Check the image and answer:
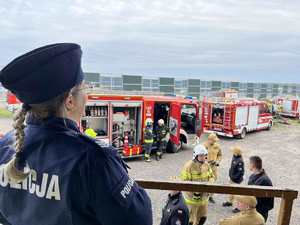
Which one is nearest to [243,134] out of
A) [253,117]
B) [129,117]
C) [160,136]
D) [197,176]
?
[253,117]

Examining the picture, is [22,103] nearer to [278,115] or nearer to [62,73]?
[62,73]

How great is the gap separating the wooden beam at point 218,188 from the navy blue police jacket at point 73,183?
1216 mm

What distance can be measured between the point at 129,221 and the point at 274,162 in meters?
12.6

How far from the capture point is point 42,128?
47.4 inches

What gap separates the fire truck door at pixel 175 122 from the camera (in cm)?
1272

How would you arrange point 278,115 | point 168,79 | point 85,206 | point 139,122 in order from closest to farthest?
point 85,206 < point 139,122 < point 168,79 < point 278,115

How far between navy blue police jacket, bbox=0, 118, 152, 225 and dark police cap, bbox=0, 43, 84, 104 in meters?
0.11

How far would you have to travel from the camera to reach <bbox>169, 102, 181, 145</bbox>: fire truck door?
12716 millimetres

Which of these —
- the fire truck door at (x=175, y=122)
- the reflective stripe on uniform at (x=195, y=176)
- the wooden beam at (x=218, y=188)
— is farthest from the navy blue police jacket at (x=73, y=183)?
the fire truck door at (x=175, y=122)

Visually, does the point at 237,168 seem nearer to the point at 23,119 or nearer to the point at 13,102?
the point at 13,102

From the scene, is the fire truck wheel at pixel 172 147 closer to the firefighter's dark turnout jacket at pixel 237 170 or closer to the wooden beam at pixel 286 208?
the firefighter's dark turnout jacket at pixel 237 170

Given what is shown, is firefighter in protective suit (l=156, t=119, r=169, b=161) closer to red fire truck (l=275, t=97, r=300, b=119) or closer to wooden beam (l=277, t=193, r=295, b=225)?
wooden beam (l=277, t=193, r=295, b=225)

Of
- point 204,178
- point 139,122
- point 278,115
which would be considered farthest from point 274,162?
point 278,115

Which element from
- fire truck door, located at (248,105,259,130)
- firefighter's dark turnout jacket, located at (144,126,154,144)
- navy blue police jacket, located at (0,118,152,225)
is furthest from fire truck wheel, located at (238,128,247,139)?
navy blue police jacket, located at (0,118,152,225)
